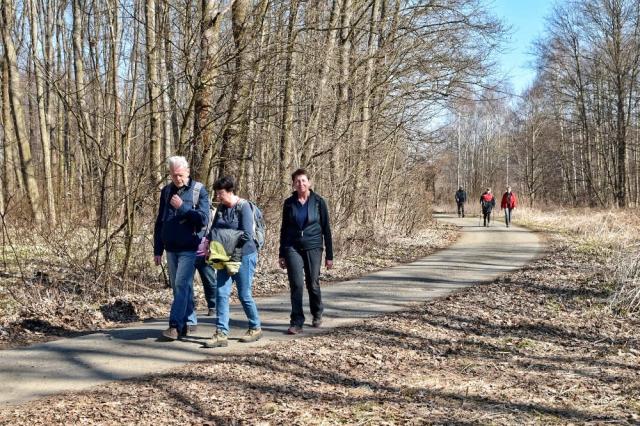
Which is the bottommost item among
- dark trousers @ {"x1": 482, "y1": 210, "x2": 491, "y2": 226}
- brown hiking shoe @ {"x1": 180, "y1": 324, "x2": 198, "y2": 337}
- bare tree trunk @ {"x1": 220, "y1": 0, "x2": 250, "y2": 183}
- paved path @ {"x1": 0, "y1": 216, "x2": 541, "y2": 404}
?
paved path @ {"x1": 0, "y1": 216, "x2": 541, "y2": 404}

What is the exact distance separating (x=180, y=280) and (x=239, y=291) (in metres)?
0.65

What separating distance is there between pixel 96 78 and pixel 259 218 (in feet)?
14.4

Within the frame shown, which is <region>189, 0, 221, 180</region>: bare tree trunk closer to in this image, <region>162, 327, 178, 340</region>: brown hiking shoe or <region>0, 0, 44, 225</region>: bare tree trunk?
<region>162, 327, 178, 340</region>: brown hiking shoe

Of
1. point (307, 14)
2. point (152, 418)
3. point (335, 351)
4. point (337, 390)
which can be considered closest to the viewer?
point (152, 418)

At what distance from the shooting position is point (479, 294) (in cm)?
998

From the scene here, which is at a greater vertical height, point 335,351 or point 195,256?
point 195,256

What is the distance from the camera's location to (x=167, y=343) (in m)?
6.52

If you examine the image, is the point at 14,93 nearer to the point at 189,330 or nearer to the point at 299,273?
the point at 189,330

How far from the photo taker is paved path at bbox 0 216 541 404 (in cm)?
538

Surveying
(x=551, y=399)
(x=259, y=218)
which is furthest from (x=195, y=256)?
(x=551, y=399)

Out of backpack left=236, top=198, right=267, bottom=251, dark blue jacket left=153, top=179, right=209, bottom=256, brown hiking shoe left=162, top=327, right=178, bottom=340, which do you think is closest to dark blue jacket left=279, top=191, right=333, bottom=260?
backpack left=236, top=198, right=267, bottom=251

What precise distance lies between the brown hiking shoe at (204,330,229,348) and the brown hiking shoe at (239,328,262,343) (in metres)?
0.30

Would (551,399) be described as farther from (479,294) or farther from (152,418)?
(479,294)

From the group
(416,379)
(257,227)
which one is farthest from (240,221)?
(416,379)
